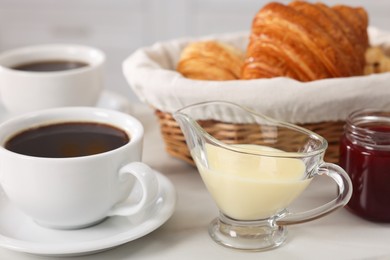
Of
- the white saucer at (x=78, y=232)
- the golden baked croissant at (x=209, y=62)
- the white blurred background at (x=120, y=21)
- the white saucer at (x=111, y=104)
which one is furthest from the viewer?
the white blurred background at (x=120, y=21)

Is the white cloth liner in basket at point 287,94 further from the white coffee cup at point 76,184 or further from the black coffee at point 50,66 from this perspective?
the black coffee at point 50,66

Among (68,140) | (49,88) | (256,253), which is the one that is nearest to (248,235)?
(256,253)

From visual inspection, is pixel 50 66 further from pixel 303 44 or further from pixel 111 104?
pixel 303 44

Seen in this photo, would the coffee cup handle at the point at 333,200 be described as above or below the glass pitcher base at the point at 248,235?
above

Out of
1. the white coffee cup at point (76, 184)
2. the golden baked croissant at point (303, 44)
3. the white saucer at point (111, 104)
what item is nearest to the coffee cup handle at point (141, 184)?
the white coffee cup at point (76, 184)

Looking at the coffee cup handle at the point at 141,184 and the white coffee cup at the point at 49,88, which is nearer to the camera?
the coffee cup handle at the point at 141,184

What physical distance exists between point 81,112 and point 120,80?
1692 millimetres

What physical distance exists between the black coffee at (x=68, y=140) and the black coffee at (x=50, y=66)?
35cm

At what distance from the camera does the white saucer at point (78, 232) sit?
2.36 ft

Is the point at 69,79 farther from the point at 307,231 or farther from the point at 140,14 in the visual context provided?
the point at 140,14

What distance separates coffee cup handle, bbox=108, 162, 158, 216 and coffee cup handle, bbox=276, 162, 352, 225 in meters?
0.15

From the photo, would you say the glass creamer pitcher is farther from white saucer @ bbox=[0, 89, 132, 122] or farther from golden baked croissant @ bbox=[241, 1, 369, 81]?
white saucer @ bbox=[0, 89, 132, 122]

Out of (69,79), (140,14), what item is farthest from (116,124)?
(140,14)

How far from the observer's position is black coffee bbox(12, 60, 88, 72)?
1.17 meters
